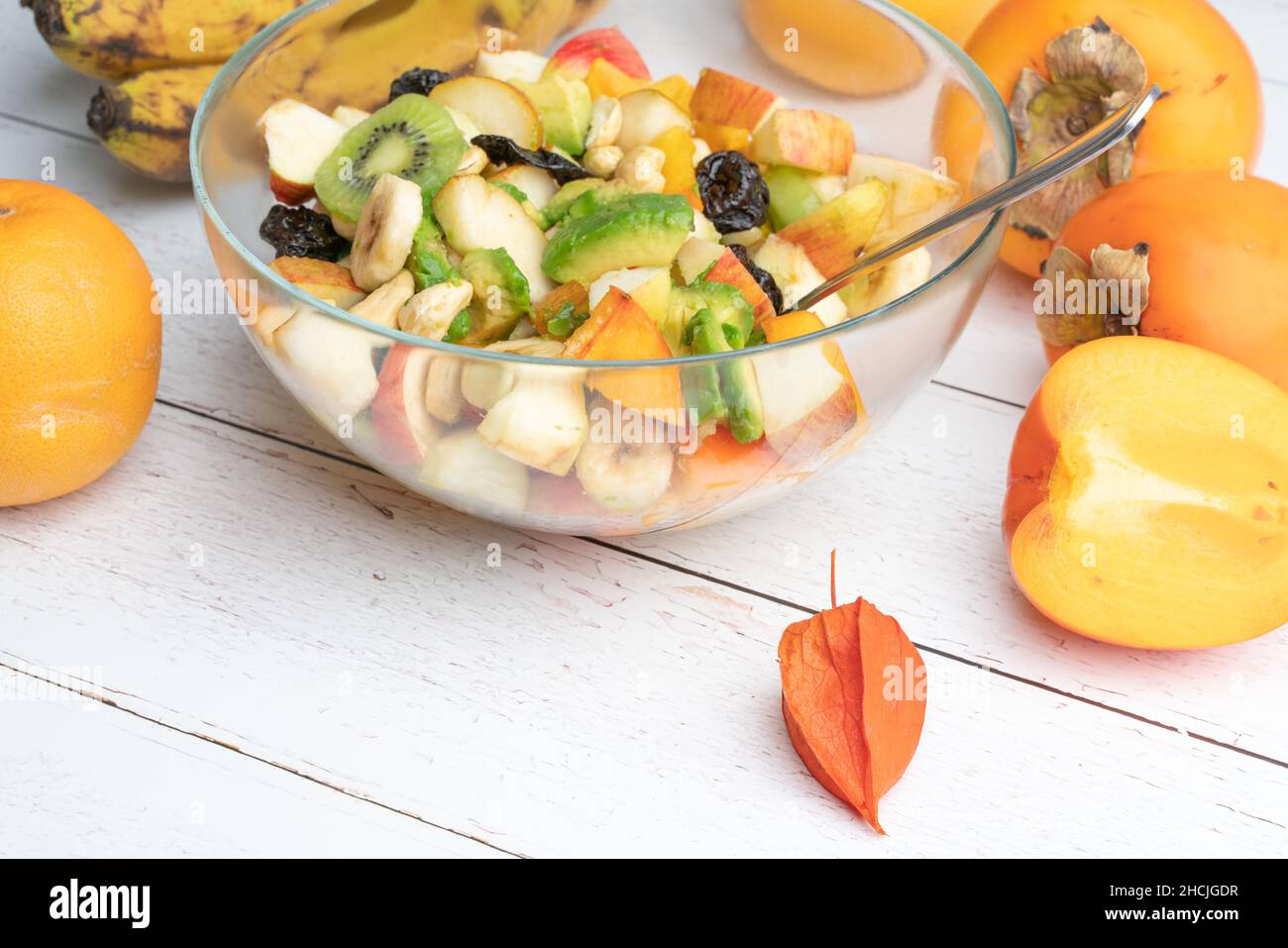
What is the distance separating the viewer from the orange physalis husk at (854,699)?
2.81ft

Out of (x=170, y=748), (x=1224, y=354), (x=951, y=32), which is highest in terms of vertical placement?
(x=951, y=32)

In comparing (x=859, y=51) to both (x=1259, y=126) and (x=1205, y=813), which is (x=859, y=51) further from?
(x=1205, y=813)

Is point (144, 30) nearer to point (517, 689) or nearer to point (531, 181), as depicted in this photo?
point (531, 181)

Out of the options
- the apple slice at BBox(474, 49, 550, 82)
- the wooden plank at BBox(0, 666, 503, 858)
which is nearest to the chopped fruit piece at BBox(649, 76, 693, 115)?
the apple slice at BBox(474, 49, 550, 82)

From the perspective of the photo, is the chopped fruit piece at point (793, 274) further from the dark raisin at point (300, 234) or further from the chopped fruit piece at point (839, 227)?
the dark raisin at point (300, 234)

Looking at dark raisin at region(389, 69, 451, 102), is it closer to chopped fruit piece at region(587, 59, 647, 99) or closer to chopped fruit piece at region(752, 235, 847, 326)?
chopped fruit piece at region(587, 59, 647, 99)

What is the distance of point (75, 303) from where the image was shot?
38.3 inches

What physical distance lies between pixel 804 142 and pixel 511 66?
29cm

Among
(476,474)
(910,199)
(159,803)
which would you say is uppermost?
(910,199)

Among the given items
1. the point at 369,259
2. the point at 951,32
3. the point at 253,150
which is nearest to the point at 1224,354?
the point at 951,32

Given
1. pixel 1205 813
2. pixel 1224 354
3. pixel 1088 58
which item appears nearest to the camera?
pixel 1205 813

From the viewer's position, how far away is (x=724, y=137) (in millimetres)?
1172

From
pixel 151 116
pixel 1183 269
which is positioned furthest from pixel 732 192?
pixel 151 116

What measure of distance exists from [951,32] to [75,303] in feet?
3.15
